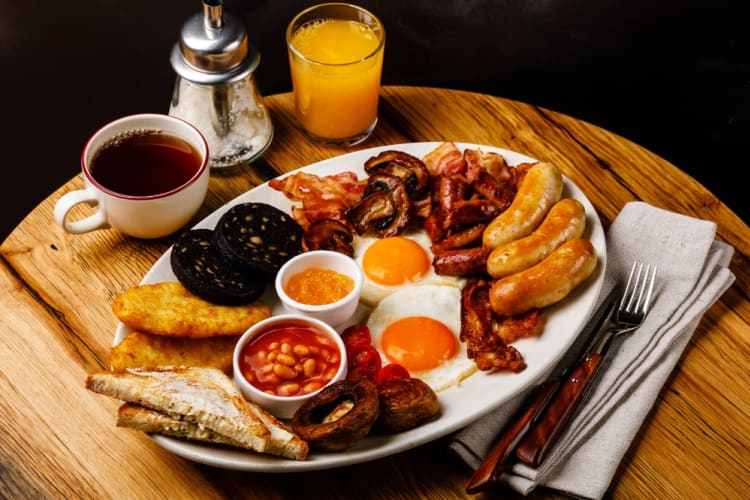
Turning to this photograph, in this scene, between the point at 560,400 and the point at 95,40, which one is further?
the point at 95,40

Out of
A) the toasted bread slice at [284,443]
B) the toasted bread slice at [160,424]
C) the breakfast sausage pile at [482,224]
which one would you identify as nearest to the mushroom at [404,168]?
the breakfast sausage pile at [482,224]

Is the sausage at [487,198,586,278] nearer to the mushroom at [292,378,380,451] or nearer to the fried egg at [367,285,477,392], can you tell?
the fried egg at [367,285,477,392]

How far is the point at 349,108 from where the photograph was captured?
4082 millimetres

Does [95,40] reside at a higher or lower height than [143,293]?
lower

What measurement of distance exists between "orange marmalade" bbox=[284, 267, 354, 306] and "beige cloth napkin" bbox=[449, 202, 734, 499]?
28.4 inches

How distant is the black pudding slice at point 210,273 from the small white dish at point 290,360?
0.22 meters

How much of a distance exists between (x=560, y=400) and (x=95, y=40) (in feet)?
15.0

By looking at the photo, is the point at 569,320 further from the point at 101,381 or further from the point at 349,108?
the point at 101,381

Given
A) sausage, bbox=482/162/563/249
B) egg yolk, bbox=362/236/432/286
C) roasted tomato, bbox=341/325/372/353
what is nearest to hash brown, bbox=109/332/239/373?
roasted tomato, bbox=341/325/372/353

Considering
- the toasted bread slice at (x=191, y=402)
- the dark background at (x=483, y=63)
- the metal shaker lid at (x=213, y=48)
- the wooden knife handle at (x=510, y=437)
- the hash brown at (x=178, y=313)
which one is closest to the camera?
the toasted bread slice at (x=191, y=402)

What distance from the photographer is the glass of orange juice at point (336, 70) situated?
3996mm

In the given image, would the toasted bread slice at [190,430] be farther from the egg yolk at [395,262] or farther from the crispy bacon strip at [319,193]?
the crispy bacon strip at [319,193]

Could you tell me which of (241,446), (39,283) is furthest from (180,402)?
(39,283)

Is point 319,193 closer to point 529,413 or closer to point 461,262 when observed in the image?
point 461,262
